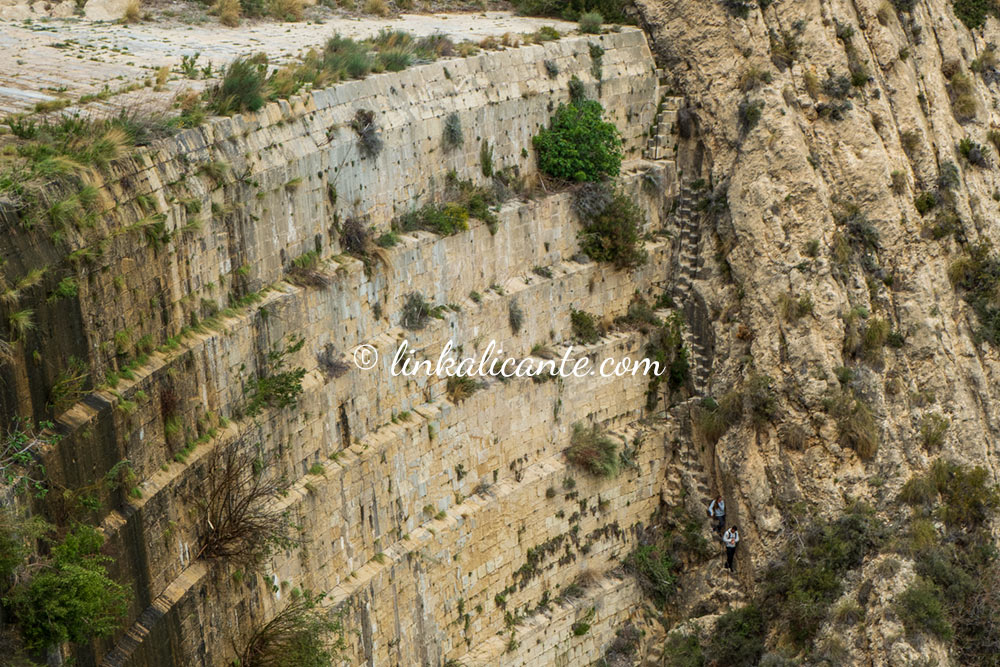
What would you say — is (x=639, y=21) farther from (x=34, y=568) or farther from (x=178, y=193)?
(x=34, y=568)

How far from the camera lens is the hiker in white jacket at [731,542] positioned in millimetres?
23719

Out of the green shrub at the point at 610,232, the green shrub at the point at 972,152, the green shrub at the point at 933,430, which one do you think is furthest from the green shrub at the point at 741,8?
the green shrub at the point at 933,430

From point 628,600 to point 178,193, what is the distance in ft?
37.4

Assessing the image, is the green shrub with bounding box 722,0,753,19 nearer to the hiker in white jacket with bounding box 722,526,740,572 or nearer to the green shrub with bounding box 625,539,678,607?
the hiker in white jacket with bounding box 722,526,740,572

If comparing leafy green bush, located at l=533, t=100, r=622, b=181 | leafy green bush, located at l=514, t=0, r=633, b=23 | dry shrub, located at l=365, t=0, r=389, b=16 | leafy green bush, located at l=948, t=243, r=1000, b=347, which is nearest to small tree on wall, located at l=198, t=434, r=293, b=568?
leafy green bush, located at l=533, t=100, r=622, b=181

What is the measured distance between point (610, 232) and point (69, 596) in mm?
12604

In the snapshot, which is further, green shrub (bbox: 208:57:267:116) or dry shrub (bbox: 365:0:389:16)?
dry shrub (bbox: 365:0:389:16)

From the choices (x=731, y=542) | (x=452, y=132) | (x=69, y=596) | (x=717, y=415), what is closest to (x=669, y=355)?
(x=717, y=415)

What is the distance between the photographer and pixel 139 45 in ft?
70.5

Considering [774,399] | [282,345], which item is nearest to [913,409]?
[774,399]

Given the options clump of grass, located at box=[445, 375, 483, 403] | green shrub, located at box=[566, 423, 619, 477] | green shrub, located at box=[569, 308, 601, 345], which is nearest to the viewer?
clump of grass, located at box=[445, 375, 483, 403]

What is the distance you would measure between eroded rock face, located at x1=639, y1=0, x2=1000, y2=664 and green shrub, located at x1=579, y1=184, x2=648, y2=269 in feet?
5.17

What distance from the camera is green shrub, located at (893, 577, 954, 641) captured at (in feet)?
67.2

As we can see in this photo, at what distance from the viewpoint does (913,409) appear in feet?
76.8
